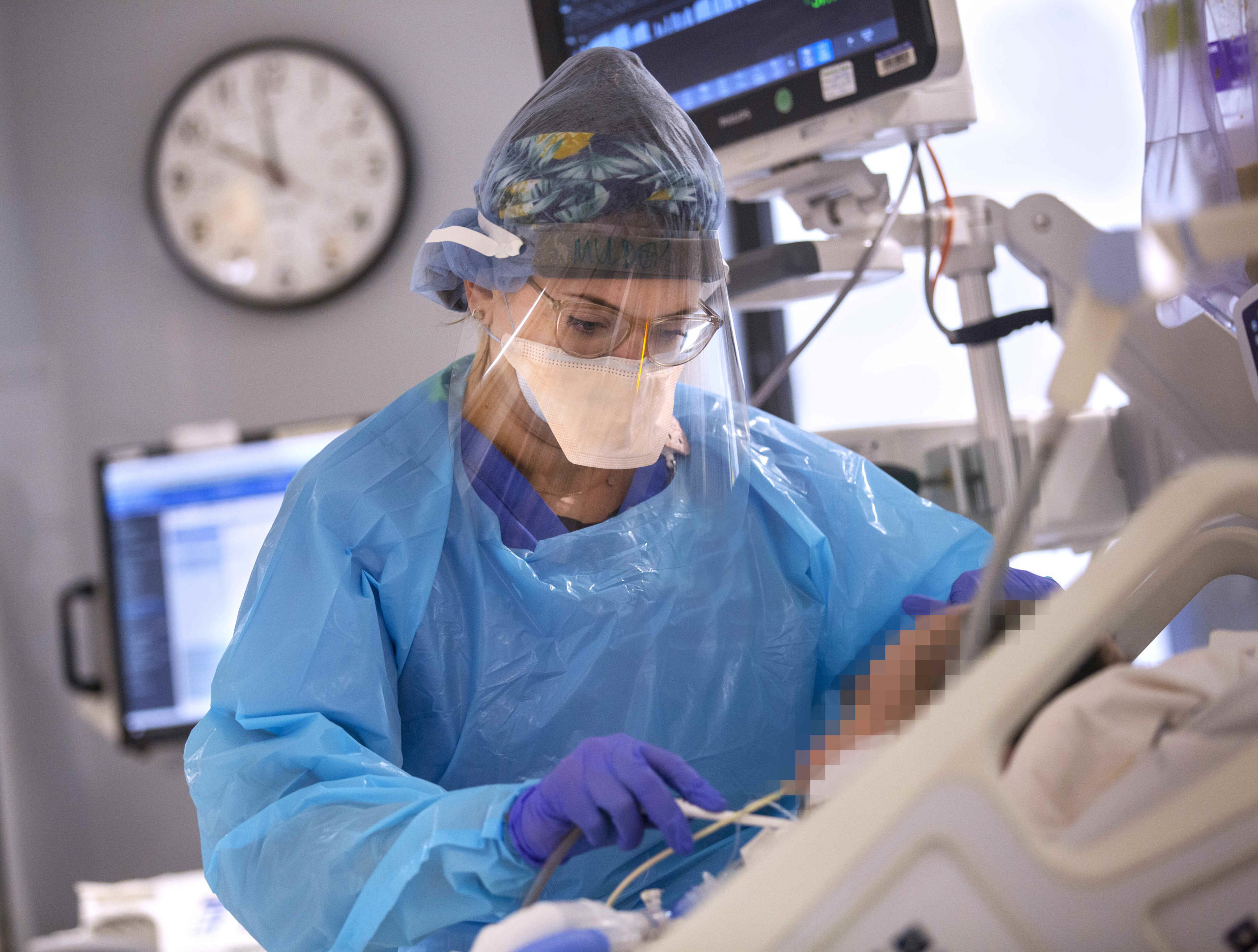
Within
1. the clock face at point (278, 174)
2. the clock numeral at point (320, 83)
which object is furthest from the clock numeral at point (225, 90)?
the clock numeral at point (320, 83)

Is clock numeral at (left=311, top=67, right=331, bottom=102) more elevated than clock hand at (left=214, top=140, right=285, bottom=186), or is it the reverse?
clock numeral at (left=311, top=67, right=331, bottom=102)

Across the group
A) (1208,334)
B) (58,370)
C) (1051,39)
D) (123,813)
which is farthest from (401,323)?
(1208,334)

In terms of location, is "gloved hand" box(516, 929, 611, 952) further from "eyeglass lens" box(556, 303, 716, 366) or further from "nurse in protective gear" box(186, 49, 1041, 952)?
"eyeglass lens" box(556, 303, 716, 366)

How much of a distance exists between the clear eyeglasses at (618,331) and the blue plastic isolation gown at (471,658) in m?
0.07

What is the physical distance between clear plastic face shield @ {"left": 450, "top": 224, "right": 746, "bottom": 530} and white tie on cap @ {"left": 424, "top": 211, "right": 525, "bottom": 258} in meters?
0.02

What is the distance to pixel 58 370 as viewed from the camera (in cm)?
226

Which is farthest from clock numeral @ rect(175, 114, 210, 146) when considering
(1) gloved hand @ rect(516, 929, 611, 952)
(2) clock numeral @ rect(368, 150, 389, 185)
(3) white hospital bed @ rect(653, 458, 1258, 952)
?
(3) white hospital bed @ rect(653, 458, 1258, 952)

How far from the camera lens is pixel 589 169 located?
0.98 metres

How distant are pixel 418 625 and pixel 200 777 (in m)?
0.23

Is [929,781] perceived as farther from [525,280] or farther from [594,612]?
[525,280]

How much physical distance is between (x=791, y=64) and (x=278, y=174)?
4.27 feet

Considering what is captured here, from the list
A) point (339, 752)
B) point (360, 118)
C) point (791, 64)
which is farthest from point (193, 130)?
point (339, 752)

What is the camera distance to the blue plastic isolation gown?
810mm

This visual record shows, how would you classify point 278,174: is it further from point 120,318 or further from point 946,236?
point 946,236
